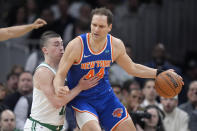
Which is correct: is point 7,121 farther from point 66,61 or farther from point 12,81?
point 66,61

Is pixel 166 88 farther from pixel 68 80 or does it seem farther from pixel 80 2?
pixel 80 2

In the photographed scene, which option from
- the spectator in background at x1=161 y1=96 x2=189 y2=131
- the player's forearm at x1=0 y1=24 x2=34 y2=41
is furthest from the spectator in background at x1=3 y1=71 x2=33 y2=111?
the spectator in background at x1=161 y1=96 x2=189 y2=131

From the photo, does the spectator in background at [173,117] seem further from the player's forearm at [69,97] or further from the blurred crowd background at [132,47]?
the player's forearm at [69,97]

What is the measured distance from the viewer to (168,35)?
13805 mm

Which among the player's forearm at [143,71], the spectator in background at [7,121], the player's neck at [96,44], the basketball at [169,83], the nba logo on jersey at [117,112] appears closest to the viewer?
the player's neck at [96,44]

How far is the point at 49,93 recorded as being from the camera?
21.5 feet

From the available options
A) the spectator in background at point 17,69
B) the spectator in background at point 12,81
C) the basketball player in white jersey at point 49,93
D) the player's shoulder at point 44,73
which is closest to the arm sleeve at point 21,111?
the spectator in background at point 12,81

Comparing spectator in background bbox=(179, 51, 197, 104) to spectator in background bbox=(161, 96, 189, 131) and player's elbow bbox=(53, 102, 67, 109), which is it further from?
player's elbow bbox=(53, 102, 67, 109)

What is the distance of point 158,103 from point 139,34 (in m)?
3.24

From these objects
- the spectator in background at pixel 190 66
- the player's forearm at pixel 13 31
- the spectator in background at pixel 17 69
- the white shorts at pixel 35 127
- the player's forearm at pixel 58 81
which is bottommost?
the spectator in background at pixel 190 66

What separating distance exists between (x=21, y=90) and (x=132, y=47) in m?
4.21

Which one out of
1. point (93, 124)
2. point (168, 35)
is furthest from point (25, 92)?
point (168, 35)

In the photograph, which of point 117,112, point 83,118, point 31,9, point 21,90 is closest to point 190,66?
point 31,9

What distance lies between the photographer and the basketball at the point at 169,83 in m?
6.84
